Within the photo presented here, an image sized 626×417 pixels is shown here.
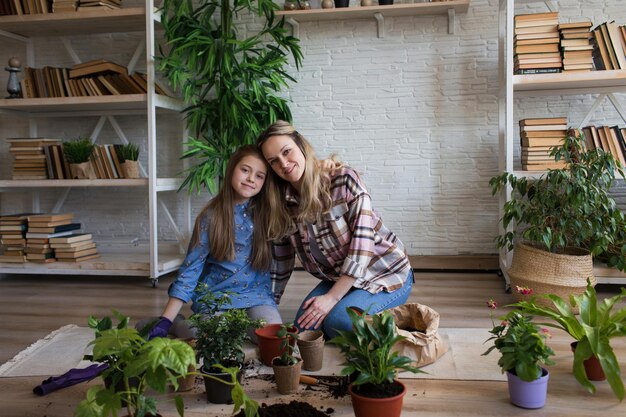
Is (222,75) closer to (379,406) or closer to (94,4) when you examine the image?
(94,4)

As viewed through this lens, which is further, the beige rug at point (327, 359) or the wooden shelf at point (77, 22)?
the wooden shelf at point (77, 22)

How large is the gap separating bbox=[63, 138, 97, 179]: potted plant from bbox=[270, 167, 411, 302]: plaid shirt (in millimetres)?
2138

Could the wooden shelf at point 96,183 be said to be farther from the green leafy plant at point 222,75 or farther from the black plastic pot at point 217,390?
the black plastic pot at point 217,390

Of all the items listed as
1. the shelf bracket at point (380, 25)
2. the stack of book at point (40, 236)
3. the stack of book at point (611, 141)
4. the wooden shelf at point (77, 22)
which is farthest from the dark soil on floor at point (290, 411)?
the shelf bracket at point (380, 25)

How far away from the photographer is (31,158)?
4254mm

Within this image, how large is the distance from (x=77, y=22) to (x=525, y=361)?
12.8ft

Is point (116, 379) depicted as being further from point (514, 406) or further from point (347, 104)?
point (347, 104)

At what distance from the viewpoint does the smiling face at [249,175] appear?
2.41 metres

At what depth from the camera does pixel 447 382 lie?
6.65 ft

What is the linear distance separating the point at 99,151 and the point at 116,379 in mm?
2957

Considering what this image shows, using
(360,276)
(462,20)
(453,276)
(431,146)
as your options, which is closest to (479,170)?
(431,146)

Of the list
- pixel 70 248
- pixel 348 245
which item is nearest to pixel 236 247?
pixel 348 245

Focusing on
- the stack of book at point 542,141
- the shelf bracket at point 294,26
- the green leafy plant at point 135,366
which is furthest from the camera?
the shelf bracket at point 294,26

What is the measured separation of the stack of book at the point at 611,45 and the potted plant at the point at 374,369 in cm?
268
